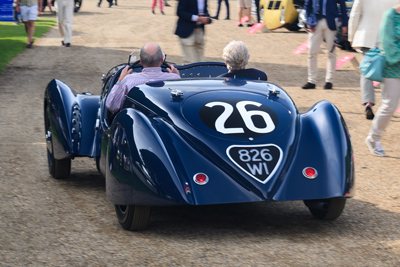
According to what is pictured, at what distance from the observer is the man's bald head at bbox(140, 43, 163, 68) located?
521 cm

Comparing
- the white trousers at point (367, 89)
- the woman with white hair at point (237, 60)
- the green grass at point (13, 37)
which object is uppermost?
the woman with white hair at point (237, 60)

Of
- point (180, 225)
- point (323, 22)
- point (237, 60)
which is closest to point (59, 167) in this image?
point (180, 225)

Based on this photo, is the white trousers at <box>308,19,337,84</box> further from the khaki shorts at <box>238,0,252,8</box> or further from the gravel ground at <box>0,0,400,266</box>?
the khaki shorts at <box>238,0,252,8</box>

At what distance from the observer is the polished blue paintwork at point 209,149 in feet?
13.2

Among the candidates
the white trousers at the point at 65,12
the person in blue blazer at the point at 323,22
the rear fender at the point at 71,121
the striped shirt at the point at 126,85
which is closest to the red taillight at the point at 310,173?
the striped shirt at the point at 126,85

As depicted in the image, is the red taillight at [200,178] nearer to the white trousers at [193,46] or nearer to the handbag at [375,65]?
the handbag at [375,65]

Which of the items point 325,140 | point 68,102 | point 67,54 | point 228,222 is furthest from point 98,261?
point 67,54

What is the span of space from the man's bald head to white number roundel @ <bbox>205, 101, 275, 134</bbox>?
0.97 m

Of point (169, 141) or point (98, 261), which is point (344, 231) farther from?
point (98, 261)

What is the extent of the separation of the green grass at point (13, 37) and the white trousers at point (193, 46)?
4993mm

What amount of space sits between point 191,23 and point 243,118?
18.0 feet

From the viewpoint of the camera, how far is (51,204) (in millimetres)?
5148

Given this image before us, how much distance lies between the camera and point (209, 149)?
4.21 metres

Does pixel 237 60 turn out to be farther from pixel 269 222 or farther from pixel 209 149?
pixel 269 222
